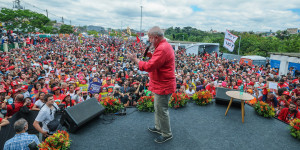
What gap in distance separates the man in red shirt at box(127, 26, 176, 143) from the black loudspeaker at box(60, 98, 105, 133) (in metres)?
1.49

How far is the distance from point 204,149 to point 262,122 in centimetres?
199

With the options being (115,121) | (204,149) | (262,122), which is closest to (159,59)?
(204,149)

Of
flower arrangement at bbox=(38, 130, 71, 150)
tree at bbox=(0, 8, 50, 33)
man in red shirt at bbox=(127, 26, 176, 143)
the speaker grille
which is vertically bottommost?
flower arrangement at bbox=(38, 130, 71, 150)

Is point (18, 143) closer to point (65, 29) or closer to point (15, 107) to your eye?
point (15, 107)

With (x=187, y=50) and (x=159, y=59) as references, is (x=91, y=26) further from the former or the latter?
(x=159, y=59)

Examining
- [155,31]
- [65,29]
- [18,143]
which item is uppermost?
[65,29]

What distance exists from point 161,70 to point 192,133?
4.89 feet

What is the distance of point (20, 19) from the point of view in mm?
28422

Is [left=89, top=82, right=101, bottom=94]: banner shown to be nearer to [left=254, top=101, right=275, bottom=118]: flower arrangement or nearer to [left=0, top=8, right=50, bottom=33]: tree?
[left=254, top=101, right=275, bottom=118]: flower arrangement

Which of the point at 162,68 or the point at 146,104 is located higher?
the point at 162,68

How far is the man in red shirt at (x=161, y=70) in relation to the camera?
91.5 inches

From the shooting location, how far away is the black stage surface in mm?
2766

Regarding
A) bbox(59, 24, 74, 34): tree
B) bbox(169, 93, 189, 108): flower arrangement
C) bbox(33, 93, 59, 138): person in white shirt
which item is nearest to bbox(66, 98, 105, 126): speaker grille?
bbox(33, 93, 59, 138): person in white shirt

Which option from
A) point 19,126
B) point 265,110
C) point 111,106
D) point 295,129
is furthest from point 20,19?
point 295,129
